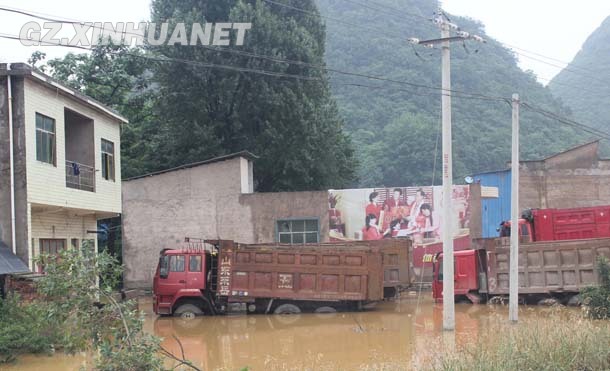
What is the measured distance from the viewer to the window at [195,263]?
22141 mm

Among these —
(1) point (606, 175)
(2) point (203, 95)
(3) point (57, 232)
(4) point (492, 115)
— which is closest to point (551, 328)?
(3) point (57, 232)

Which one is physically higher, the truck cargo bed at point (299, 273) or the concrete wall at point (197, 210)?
the concrete wall at point (197, 210)

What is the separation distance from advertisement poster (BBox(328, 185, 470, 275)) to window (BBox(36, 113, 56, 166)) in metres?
13.8

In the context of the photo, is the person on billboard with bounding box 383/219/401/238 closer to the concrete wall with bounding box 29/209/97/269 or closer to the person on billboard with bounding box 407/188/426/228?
the person on billboard with bounding box 407/188/426/228

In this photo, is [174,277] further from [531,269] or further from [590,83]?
[590,83]

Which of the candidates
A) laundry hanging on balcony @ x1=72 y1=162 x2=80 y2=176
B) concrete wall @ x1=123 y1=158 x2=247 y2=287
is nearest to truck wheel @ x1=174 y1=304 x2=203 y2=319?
laundry hanging on balcony @ x1=72 y1=162 x2=80 y2=176

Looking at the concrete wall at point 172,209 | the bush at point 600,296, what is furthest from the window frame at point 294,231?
the bush at point 600,296

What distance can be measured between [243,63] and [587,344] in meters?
26.8

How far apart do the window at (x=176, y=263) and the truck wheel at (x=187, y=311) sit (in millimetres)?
1203

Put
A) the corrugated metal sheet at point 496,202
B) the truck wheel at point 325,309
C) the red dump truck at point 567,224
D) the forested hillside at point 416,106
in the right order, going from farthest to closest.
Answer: the forested hillside at point 416,106, the corrugated metal sheet at point 496,202, the red dump truck at point 567,224, the truck wheel at point 325,309

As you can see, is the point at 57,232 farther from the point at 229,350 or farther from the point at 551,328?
the point at 551,328

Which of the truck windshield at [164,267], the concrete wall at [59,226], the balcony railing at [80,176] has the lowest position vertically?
the truck windshield at [164,267]

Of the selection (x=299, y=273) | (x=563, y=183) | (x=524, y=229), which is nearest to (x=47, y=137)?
(x=299, y=273)

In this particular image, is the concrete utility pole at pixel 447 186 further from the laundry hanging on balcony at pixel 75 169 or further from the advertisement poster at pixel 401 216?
the advertisement poster at pixel 401 216
